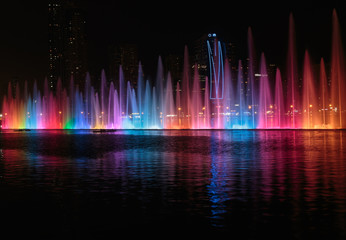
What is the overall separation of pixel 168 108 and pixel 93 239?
67.7 meters

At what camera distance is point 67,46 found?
16812cm

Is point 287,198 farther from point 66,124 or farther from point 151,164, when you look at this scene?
point 66,124

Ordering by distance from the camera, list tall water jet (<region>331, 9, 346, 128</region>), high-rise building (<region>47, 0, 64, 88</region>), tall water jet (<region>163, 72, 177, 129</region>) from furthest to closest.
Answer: high-rise building (<region>47, 0, 64, 88</region>), tall water jet (<region>163, 72, 177, 129</region>), tall water jet (<region>331, 9, 346, 128</region>)

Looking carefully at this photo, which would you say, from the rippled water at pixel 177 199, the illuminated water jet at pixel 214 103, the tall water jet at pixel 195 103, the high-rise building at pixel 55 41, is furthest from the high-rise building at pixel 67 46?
the rippled water at pixel 177 199

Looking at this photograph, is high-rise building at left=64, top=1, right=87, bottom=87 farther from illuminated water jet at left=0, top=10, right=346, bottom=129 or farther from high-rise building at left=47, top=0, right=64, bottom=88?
illuminated water jet at left=0, top=10, right=346, bottom=129

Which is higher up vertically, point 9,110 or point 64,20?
point 64,20

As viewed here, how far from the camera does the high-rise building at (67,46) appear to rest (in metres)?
166

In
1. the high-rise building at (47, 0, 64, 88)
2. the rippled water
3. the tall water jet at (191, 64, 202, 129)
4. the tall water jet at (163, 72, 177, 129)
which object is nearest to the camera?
the rippled water

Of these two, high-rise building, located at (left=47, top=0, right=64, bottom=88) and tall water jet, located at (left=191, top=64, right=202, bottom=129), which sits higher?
high-rise building, located at (left=47, top=0, right=64, bottom=88)

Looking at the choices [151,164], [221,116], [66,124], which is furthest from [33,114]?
[151,164]

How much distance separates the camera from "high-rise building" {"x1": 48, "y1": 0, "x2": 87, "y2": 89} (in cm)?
16625

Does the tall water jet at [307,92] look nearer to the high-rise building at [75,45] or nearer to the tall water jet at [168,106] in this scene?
the tall water jet at [168,106]

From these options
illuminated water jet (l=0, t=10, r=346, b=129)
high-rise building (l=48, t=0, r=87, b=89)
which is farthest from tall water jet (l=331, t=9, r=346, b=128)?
high-rise building (l=48, t=0, r=87, b=89)

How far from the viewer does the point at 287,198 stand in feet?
32.4
